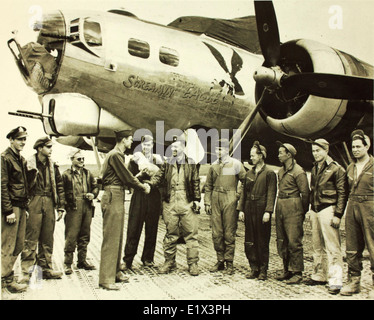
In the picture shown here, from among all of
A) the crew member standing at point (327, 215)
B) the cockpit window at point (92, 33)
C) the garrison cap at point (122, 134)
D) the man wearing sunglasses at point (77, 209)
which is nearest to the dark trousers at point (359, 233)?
the crew member standing at point (327, 215)

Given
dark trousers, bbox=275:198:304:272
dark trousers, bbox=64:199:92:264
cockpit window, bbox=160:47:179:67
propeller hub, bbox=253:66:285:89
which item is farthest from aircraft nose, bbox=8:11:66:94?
dark trousers, bbox=275:198:304:272

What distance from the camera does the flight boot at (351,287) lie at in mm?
4273

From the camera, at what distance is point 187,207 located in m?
4.86

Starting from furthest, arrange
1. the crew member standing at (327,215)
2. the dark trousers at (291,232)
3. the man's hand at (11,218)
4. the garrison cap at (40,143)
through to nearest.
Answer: the garrison cap at (40,143) → the dark trousers at (291,232) → the crew member standing at (327,215) → the man's hand at (11,218)

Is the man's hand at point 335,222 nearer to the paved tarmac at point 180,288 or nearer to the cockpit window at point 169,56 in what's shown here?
the paved tarmac at point 180,288

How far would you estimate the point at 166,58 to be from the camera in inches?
234

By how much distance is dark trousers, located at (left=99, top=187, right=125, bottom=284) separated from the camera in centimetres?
430

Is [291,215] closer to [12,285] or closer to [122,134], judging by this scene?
[122,134]

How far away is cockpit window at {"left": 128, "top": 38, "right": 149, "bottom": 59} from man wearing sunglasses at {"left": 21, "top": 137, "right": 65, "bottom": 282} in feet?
6.75

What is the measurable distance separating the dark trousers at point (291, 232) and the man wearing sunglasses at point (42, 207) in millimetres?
2958

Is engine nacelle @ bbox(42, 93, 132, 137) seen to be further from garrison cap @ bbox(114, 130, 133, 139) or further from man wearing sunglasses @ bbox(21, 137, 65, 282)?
garrison cap @ bbox(114, 130, 133, 139)

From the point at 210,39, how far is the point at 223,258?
411 centimetres
